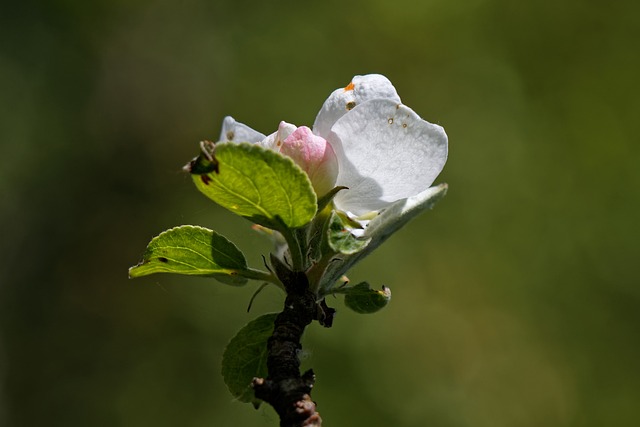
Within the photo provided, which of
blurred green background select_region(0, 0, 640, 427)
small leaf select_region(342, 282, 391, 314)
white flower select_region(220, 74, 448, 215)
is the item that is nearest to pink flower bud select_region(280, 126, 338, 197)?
white flower select_region(220, 74, 448, 215)

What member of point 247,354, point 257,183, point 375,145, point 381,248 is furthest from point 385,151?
point 381,248

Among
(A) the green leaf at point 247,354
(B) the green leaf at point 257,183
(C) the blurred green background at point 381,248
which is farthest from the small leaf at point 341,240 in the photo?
(C) the blurred green background at point 381,248

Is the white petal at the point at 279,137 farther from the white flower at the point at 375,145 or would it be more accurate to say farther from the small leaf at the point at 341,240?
the small leaf at the point at 341,240

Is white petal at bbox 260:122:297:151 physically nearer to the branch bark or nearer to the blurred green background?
the branch bark

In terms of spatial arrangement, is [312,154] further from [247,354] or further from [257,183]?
[247,354]

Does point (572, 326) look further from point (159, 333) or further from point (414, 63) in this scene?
point (159, 333)

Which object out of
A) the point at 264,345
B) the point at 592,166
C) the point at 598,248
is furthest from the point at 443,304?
the point at 264,345
